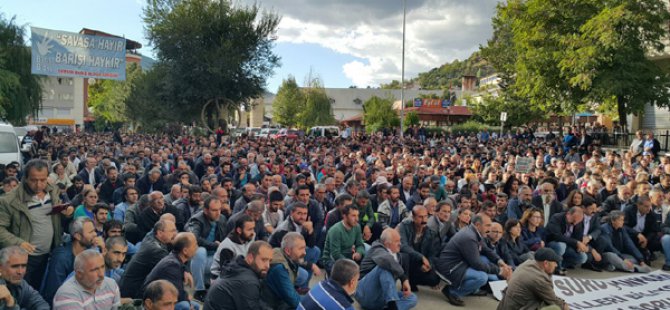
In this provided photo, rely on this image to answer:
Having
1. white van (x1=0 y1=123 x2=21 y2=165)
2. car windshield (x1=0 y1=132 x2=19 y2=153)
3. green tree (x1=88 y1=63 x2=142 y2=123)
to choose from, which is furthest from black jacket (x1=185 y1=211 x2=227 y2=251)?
green tree (x1=88 y1=63 x2=142 y2=123)

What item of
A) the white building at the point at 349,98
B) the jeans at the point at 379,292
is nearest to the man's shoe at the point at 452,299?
the jeans at the point at 379,292

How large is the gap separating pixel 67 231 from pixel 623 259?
25.7 ft

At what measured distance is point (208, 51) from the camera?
29.6 metres

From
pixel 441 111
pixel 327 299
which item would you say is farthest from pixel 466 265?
pixel 441 111

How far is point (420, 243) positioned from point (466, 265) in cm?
67

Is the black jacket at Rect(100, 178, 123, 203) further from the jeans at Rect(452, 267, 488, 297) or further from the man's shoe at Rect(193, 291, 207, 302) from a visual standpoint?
the jeans at Rect(452, 267, 488, 297)

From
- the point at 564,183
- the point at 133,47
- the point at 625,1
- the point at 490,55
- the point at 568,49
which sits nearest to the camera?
the point at 564,183

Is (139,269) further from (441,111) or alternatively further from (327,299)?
(441,111)

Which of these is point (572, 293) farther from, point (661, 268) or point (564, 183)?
point (564, 183)

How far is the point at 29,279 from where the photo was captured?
16.5 ft

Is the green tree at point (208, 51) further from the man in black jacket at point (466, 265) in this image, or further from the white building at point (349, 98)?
the white building at point (349, 98)

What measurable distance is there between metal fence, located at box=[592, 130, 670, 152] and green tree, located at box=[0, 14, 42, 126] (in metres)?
26.5

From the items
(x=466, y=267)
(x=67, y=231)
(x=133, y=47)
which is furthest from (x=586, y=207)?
(x=133, y=47)

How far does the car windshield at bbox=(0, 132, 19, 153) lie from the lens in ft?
44.6
